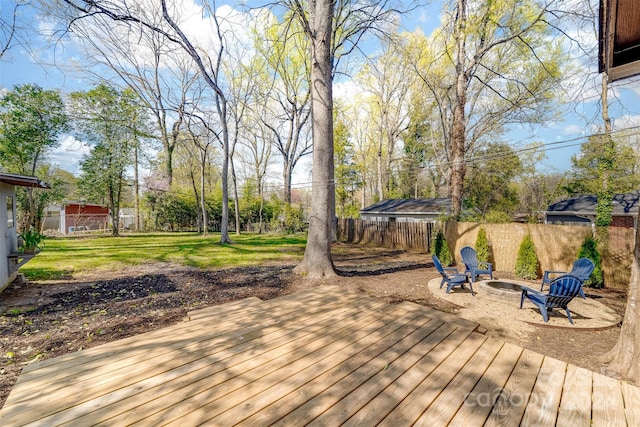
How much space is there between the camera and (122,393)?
1705mm

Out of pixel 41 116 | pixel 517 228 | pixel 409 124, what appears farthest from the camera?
pixel 409 124

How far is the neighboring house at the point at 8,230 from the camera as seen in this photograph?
5.22 meters

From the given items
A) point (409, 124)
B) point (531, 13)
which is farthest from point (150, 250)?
point (409, 124)

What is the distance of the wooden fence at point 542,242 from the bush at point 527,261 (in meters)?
0.48

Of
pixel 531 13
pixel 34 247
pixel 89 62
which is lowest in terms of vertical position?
pixel 34 247

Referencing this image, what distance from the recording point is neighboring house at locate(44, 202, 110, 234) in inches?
738

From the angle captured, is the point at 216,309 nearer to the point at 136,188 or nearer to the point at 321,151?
the point at 321,151

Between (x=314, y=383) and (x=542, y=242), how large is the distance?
8.40 meters

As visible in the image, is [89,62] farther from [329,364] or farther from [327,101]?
[329,364]

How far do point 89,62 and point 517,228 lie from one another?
647 inches

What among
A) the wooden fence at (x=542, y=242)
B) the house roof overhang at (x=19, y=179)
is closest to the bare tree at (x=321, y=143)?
the wooden fence at (x=542, y=242)

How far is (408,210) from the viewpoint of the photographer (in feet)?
58.6

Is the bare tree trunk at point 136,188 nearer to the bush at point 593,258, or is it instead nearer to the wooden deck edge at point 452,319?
the wooden deck edge at point 452,319

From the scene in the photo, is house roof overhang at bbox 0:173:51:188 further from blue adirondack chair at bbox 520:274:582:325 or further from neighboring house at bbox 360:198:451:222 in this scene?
neighboring house at bbox 360:198:451:222
